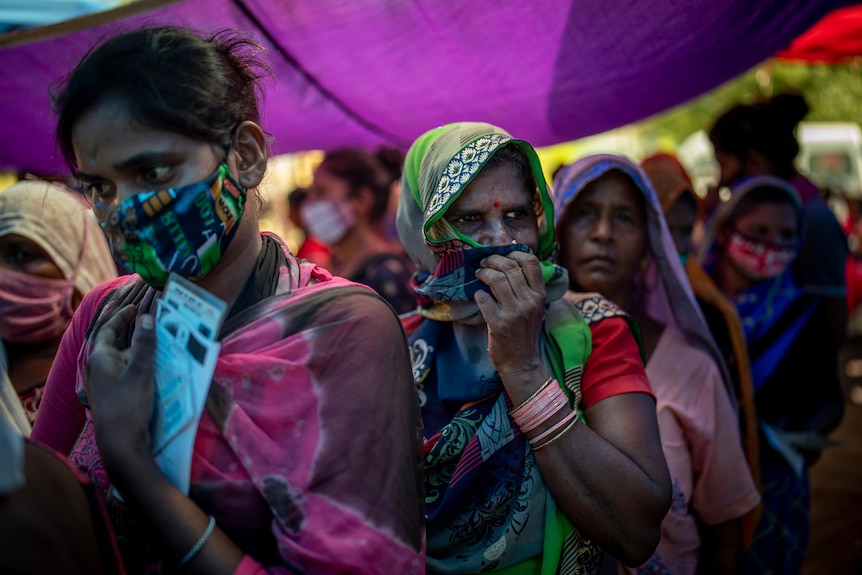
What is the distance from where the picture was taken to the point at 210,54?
1537 millimetres

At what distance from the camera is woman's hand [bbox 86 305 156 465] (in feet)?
4.46

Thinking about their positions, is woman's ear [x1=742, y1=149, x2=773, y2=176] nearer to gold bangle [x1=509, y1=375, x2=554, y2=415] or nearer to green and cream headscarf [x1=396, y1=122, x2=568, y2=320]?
green and cream headscarf [x1=396, y1=122, x2=568, y2=320]

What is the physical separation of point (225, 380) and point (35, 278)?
1.64 m

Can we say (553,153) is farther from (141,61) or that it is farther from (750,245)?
(141,61)

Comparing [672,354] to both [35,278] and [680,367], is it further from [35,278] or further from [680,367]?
[35,278]

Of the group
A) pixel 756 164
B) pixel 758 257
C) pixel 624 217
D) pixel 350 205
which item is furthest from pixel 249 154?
pixel 756 164

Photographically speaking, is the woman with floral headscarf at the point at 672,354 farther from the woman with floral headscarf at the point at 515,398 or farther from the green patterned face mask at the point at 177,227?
the green patterned face mask at the point at 177,227

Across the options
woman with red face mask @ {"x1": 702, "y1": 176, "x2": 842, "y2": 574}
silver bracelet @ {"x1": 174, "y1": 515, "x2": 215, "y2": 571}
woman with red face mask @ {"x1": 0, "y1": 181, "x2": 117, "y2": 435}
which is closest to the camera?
silver bracelet @ {"x1": 174, "y1": 515, "x2": 215, "y2": 571}

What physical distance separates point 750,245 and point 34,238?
3.34 m

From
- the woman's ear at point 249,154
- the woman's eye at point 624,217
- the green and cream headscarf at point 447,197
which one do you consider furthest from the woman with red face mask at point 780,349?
the woman's ear at point 249,154

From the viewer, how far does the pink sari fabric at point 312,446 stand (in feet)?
4.47

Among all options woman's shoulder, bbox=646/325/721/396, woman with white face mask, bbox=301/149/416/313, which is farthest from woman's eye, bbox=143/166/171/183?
woman with white face mask, bbox=301/149/416/313

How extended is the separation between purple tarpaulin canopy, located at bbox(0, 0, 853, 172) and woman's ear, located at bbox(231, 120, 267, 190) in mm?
1258

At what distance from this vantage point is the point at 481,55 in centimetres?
323
